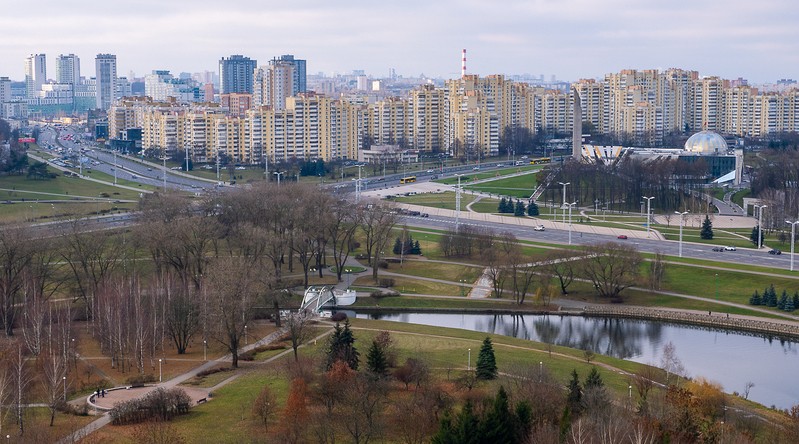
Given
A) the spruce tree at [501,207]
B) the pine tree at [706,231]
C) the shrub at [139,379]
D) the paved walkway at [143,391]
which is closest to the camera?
the paved walkway at [143,391]

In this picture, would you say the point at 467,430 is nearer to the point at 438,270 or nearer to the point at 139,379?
the point at 139,379

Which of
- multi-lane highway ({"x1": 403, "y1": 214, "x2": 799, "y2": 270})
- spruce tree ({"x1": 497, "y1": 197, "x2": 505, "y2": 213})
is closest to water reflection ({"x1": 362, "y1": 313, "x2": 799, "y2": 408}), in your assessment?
multi-lane highway ({"x1": 403, "y1": 214, "x2": 799, "y2": 270})

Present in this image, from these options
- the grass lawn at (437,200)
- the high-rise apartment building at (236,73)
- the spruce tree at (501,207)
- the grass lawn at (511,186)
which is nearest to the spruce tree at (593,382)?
the spruce tree at (501,207)

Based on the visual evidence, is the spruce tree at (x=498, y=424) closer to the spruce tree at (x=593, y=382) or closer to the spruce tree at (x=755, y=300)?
the spruce tree at (x=593, y=382)

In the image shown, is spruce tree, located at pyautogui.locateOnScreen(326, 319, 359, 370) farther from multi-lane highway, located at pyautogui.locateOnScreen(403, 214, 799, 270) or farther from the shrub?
multi-lane highway, located at pyautogui.locateOnScreen(403, 214, 799, 270)

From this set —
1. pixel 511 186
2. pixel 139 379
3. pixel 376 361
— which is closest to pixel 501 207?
pixel 511 186

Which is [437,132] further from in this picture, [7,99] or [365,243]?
[7,99]
